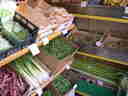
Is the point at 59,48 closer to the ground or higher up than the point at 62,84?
higher up

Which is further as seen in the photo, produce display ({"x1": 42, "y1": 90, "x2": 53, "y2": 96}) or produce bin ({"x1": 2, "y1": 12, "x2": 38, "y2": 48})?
produce display ({"x1": 42, "y1": 90, "x2": 53, "y2": 96})

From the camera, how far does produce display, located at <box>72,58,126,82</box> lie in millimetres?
2057

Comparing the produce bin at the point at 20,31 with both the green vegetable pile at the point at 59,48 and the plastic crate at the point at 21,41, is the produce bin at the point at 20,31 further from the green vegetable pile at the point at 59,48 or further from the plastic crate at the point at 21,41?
the green vegetable pile at the point at 59,48

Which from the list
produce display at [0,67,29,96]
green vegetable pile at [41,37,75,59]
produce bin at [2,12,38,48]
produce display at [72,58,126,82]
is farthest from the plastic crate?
produce display at [72,58,126,82]

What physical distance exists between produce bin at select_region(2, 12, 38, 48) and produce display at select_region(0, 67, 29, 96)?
325 mm

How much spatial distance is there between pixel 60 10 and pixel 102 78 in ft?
3.53

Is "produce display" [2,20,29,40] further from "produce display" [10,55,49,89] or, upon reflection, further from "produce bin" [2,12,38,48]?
"produce display" [10,55,49,89]

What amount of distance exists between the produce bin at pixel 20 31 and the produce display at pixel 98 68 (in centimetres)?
107

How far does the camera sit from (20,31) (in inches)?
55.4

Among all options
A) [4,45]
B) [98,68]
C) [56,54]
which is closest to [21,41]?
[4,45]

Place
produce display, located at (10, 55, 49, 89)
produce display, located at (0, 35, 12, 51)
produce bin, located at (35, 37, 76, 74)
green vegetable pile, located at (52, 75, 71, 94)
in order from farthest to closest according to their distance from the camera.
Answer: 1. green vegetable pile, located at (52, 75, 71, 94)
2. produce bin, located at (35, 37, 76, 74)
3. produce display, located at (10, 55, 49, 89)
4. produce display, located at (0, 35, 12, 51)

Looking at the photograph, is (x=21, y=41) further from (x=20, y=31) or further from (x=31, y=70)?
(x=31, y=70)

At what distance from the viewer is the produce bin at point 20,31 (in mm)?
1299

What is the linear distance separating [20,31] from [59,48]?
59 cm
